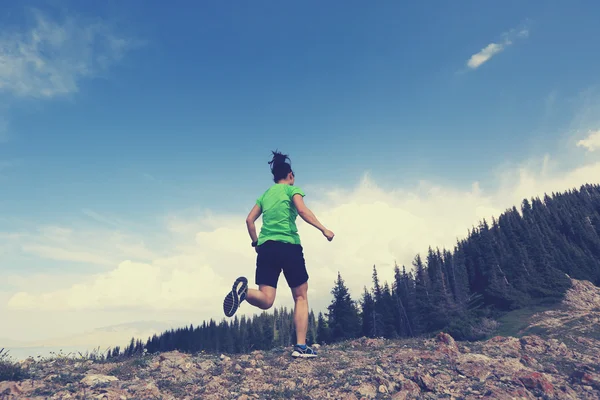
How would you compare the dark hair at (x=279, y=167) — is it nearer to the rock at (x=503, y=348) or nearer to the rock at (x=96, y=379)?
the rock at (x=96, y=379)

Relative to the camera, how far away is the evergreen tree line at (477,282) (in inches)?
1960

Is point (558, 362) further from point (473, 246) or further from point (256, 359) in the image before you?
point (473, 246)

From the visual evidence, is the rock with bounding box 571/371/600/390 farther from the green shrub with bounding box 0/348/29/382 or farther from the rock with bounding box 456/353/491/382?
the green shrub with bounding box 0/348/29/382

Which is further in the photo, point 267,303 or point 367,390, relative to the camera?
point 267,303

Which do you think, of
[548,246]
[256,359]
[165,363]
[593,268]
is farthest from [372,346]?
[548,246]

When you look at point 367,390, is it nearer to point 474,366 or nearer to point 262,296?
point 262,296

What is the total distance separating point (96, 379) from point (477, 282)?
262 ft

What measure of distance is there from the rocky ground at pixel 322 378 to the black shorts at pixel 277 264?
4.61 ft

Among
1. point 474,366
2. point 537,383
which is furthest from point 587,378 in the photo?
point 474,366

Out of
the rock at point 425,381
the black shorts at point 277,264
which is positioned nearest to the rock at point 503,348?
the rock at point 425,381

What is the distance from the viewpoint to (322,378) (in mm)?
5137

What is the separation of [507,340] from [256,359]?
6.79 m

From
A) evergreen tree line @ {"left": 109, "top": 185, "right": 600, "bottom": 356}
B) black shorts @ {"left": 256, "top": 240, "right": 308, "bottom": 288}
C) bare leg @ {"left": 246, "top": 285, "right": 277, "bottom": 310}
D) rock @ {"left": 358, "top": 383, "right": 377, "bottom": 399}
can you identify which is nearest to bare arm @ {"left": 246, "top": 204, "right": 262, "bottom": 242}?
black shorts @ {"left": 256, "top": 240, "right": 308, "bottom": 288}

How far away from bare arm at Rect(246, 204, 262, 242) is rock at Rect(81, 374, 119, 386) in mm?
2974
